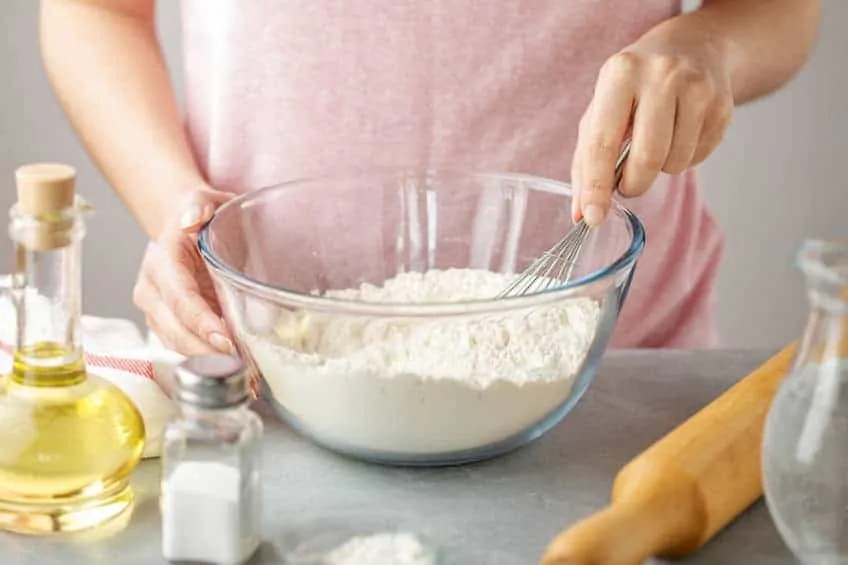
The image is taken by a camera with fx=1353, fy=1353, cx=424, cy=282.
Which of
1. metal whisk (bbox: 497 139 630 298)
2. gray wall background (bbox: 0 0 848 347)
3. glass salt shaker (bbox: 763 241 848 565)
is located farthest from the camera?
gray wall background (bbox: 0 0 848 347)

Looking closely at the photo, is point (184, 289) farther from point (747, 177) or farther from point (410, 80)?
point (747, 177)

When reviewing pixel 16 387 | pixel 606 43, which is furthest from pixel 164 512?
pixel 606 43

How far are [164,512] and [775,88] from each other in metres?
0.64

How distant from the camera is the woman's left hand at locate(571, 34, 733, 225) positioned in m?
0.83

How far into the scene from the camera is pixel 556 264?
91 centimetres

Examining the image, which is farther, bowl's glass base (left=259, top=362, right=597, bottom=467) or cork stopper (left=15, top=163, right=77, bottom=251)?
bowl's glass base (left=259, top=362, right=597, bottom=467)

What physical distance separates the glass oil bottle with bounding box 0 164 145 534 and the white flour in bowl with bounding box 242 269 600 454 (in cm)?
11

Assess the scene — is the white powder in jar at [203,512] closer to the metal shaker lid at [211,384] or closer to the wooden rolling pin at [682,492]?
the metal shaker lid at [211,384]

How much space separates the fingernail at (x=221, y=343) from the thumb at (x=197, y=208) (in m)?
0.09

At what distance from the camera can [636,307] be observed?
1.13 meters

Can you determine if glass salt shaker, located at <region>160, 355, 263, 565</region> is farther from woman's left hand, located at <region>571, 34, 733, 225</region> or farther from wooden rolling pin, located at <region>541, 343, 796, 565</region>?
woman's left hand, located at <region>571, 34, 733, 225</region>

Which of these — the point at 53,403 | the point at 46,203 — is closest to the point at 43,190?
the point at 46,203

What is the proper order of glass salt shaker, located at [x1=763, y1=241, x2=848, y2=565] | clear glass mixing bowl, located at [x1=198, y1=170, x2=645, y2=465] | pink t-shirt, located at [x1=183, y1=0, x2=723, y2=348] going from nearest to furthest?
1. glass salt shaker, located at [x1=763, y1=241, x2=848, y2=565]
2. clear glass mixing bowl, located at [x1=198, y1=170, x2=645, y2=465]
3. pink t-shirt, located at [x1=183, y1=0, x2=723, y2=348]

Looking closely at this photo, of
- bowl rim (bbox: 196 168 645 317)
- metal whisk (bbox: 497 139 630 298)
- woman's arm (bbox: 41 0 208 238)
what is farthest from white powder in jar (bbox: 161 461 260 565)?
woman's arm (bbox: 41 0 208 238)
